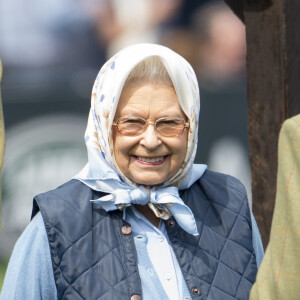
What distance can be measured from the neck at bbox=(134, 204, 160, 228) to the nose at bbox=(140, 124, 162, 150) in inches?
9.8

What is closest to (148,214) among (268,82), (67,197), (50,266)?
(67,197)

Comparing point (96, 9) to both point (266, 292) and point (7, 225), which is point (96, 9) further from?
point (266, 292)

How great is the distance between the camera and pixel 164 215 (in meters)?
3.18

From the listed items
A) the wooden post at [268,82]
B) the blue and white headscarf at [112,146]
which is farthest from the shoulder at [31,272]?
the wooden post at [268,82]

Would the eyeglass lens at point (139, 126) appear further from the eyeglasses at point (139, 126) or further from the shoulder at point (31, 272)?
the shoulder at point (31, 272)

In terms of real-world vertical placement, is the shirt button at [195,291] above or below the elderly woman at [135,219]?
below

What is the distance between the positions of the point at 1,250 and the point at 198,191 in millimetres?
4434

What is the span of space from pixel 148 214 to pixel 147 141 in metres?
0.29

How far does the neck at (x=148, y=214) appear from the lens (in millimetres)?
3203

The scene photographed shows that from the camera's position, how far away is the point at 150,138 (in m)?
3.06

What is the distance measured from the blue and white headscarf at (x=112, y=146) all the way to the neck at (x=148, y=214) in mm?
48

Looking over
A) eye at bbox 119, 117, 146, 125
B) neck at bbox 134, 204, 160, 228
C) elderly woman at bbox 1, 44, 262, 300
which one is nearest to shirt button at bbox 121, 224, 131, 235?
elderly woman at bbox 1, 44, 262, 300

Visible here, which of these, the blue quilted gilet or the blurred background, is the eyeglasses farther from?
the blurred background

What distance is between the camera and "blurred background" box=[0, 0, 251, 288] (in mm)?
7371
